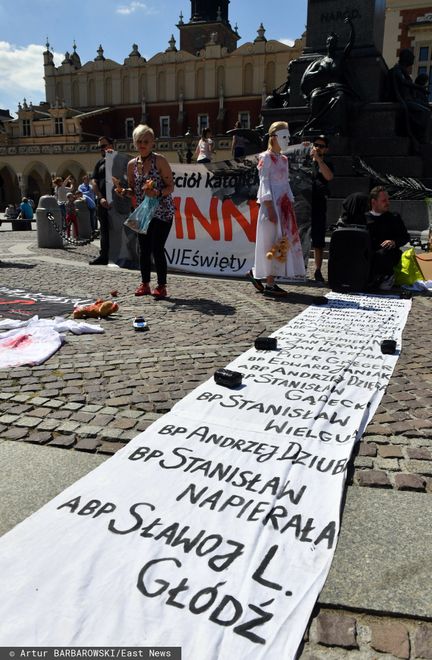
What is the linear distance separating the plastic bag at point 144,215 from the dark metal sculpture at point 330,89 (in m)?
6.39

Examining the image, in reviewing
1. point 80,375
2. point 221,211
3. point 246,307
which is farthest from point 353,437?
point 221,211

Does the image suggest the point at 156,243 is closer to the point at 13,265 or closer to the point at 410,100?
the point at 13,265

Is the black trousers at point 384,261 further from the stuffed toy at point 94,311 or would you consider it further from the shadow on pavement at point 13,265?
the shadow on pavement at point 13,265

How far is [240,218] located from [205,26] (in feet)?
237

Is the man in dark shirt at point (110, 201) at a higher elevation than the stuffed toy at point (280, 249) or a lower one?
higher

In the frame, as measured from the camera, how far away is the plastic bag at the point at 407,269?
733cm

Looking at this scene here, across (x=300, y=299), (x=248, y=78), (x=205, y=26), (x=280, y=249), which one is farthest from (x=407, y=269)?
(x=205, y=26)

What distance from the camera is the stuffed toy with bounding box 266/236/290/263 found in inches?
255

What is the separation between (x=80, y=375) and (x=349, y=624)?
270 centimetres

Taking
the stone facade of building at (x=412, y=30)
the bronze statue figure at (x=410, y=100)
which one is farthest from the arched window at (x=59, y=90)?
the bronze statue figure at (x=410, y=100)

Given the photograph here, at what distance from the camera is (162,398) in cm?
345

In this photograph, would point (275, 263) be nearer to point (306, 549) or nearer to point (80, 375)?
point (80, 375)

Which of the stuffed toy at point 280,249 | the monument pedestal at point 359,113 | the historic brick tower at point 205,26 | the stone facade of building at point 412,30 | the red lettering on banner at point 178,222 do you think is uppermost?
the historic brick tower at point 205,26

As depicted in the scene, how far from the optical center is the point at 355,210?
702 centimetres
